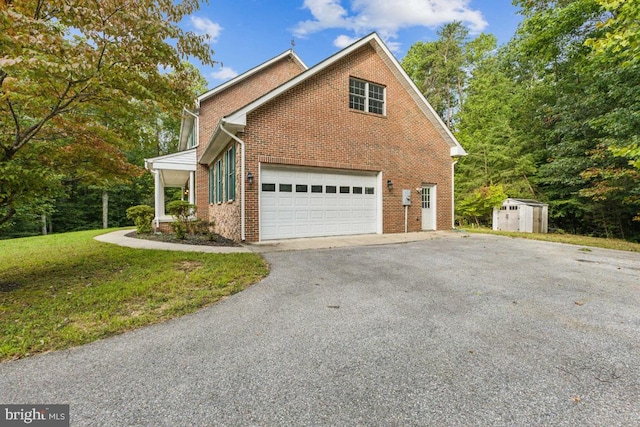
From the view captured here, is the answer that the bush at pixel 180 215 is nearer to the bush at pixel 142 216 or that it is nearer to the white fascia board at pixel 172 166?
the bush at pixel 142 216

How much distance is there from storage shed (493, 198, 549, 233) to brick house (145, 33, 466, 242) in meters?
4.05

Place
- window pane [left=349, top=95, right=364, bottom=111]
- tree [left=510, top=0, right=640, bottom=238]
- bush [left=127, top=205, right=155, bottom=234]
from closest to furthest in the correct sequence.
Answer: tree [left=510, top=0, right=640, bottom=238], window pane [left=349, top=95, right=364, bottom=111], bush [left=127, top=205, right=155, bottom=234]

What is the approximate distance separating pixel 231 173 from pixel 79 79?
576 cm

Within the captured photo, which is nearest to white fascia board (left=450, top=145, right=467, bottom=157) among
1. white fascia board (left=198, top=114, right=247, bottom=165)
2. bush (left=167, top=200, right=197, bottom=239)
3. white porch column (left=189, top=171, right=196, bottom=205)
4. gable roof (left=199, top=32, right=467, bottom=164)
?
gable roof (left=199, top=32, right=467, bottom=164)

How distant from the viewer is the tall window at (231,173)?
9.01 metres

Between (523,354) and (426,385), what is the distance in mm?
1070

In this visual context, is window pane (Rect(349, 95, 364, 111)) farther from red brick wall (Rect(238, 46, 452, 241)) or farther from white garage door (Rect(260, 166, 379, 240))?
white garage door (Rect(260, 166, 379, 240))

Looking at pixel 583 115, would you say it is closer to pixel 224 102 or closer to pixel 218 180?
pixel 218 180

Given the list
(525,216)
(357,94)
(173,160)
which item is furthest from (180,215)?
(525,216)

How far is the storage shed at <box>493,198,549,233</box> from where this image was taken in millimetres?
13695

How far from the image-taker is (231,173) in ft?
31.0

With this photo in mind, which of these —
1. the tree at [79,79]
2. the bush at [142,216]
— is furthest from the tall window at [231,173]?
the bush at [142,216]

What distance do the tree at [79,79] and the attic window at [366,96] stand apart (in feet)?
22.4

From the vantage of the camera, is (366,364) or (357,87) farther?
(357,87)
